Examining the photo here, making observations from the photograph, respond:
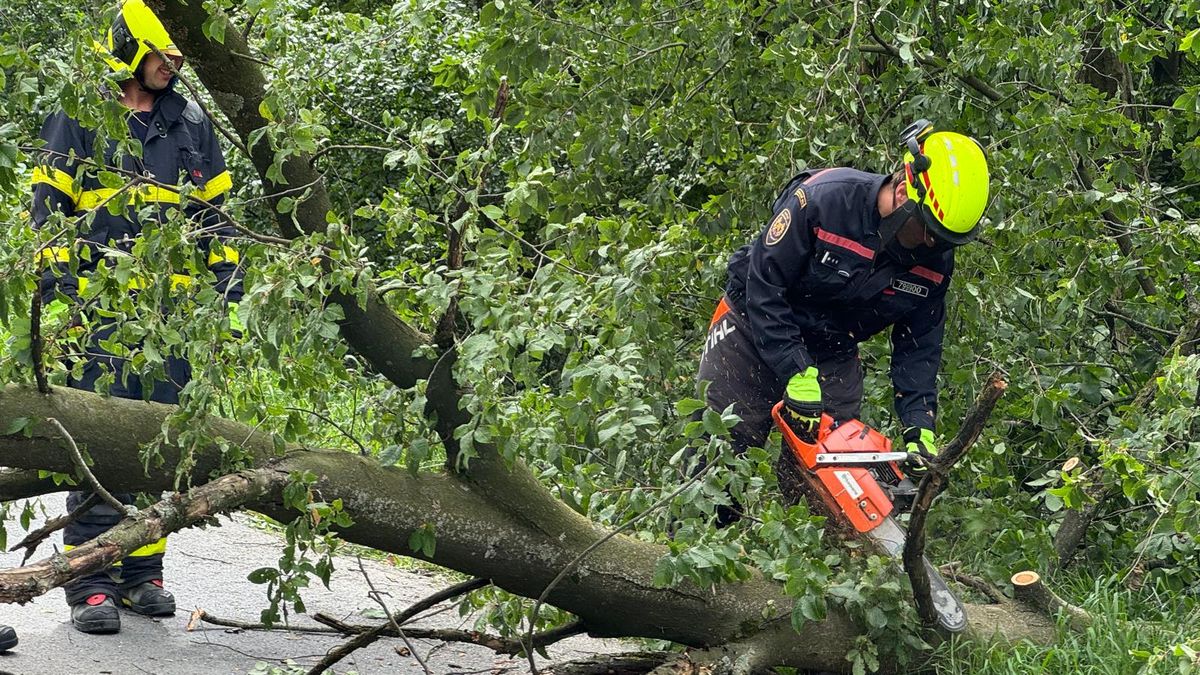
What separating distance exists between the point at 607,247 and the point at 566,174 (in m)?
0.99

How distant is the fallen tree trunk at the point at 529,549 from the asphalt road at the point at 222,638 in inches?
19.0

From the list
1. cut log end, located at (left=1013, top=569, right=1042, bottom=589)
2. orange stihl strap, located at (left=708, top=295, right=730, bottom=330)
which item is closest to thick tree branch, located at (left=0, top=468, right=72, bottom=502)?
orange stihl strap, located at (left=708, top=295, right=730, bottom=330)

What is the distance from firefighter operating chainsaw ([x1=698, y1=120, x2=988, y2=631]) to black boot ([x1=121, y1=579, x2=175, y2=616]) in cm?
193

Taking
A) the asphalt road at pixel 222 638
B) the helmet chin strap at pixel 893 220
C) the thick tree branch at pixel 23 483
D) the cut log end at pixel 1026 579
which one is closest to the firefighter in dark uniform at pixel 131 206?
the asphalt road at pixel 222 638

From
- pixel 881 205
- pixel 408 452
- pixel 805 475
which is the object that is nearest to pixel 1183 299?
pixel 881 205

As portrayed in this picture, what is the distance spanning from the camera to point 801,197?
4141 mm

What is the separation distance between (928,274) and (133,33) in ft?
8.33

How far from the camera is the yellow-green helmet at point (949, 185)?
381cm

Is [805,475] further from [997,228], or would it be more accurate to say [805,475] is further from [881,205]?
[997,228]

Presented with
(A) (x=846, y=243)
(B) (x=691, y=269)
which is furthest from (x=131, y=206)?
(A) (x=846, y=243)

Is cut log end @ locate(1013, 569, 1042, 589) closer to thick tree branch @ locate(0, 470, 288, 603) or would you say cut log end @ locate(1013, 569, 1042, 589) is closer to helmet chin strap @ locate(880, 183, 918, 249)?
helmet chin strap @ locate(880, 183, 918, 249)

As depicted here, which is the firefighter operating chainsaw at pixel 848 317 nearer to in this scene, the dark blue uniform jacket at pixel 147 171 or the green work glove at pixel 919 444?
the green work glove at pixel 919 444

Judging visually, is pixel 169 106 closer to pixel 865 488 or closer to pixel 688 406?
pixel 688 406

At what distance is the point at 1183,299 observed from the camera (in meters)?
5.14
